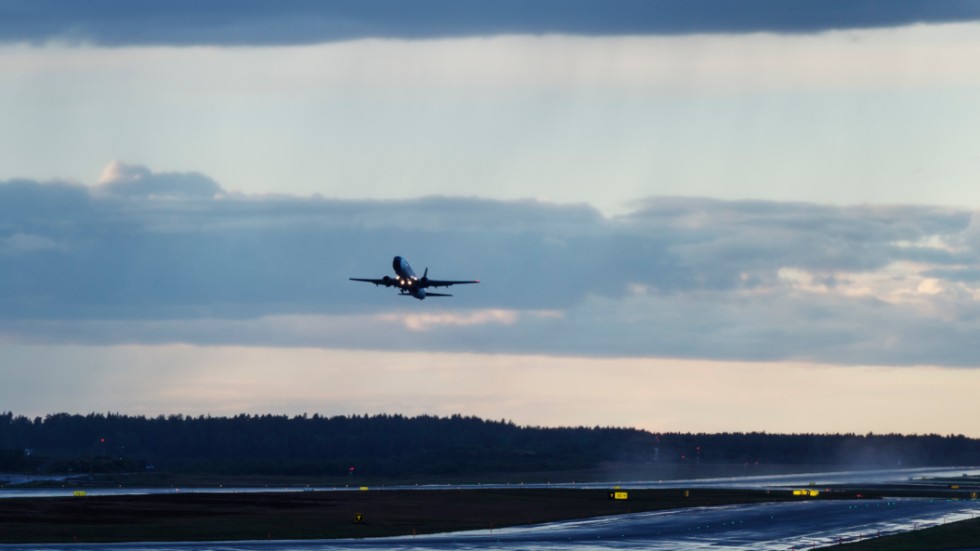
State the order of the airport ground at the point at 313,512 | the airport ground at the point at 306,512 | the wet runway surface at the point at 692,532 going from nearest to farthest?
1. the wet runway surface at the point at 692,532
2. the airport ground at the point at 313,512
3. the airport ground at the point at 306,512

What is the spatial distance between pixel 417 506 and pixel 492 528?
29277 millimetres

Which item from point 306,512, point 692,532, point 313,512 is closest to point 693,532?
point 692,532

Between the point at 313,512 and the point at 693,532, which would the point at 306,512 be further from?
the point at 693,532

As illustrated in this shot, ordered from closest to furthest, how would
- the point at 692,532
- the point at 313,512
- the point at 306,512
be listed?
the point at 692,532 → the point at 306,512 → the point at 313,512

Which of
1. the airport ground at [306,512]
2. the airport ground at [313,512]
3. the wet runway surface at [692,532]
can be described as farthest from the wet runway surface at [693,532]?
the airport ground at [306,512]

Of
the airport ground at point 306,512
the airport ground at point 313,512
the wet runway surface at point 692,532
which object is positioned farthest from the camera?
the airport ground at point 306,512

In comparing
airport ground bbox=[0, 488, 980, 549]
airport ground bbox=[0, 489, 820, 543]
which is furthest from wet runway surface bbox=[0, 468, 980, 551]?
airport ground bbox=[0, 489, 820, 543]

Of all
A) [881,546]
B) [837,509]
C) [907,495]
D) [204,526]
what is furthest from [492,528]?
[907,495]

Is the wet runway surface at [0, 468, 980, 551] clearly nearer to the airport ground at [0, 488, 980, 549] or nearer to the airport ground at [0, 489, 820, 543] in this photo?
the airport ground at [0, 488, 980, 549]

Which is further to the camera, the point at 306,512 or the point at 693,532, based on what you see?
the point at 306,512

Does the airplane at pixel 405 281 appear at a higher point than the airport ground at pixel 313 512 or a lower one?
higher

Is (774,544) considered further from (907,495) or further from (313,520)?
(907,495)

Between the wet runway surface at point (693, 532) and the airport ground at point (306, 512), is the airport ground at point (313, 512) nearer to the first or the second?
the airport ground at point (306, 512)

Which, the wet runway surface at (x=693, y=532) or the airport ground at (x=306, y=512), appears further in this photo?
the airport ground at (x=306, y=512)
